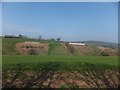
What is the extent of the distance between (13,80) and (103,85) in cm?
223

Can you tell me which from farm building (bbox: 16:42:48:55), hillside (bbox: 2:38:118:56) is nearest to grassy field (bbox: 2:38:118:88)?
A: farm building (bbox: 16:42:48:55)

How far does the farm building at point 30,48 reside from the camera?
1191cm

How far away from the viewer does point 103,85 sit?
6.63 m

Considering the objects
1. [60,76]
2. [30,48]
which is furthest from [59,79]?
[30,48]

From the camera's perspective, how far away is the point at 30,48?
12039 millimetres

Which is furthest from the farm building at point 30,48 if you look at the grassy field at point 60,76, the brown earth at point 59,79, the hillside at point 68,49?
the brown earth at point 59,79

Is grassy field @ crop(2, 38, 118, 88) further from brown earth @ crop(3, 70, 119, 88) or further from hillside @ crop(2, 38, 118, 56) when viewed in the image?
hillside @ crop(2, 38, 118, 56)

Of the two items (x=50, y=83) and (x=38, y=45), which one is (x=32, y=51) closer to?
(x=38, y=45)

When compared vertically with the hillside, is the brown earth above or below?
below

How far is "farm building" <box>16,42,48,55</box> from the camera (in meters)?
11.9

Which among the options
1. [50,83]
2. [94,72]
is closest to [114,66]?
[94,72]

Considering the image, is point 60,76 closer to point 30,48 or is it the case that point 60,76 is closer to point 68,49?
point 30,48

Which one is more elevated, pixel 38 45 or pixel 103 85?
pixel 38 45

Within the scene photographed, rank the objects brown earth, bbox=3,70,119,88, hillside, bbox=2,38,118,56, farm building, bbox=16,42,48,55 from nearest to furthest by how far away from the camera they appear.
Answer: brown earth, bbox=3,70,119,88, farm building, bbox=16,42,48,55, hillside, bbox=2,38,118,56
